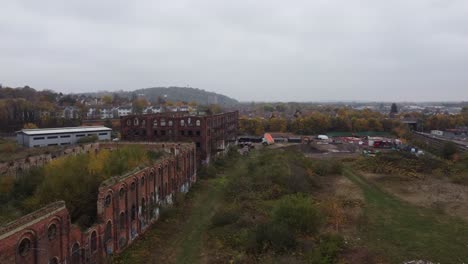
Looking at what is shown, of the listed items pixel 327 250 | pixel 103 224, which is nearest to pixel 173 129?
pixel 103 224

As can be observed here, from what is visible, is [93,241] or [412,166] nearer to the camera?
[93,241]

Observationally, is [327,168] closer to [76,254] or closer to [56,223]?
[76,254]

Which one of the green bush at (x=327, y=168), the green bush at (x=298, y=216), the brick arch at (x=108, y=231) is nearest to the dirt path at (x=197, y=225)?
the brick arch at (x=108, y=231)

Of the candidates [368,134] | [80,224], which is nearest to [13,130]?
[80,224]

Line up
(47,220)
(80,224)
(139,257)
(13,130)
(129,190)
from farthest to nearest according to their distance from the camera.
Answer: (13,130)
(129,190)
(139,257)
(80,224)
(47,220)

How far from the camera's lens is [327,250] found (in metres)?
22.4

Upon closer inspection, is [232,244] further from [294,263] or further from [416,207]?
[416,207]

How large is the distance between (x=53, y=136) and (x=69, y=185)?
48.0m

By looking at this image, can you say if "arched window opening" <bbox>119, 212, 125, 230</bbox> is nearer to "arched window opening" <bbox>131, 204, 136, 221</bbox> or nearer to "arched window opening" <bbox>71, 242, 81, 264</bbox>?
"arched window opening" <bbox>131, 204, 136, 221</bbox>

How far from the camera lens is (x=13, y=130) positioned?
84688mm

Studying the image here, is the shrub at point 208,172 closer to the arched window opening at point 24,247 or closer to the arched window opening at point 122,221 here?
the arched window opening at point 122,221

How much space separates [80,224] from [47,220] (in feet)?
15.0

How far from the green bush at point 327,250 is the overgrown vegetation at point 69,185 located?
46.2 ft

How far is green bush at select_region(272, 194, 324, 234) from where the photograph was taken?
23.5 meters
